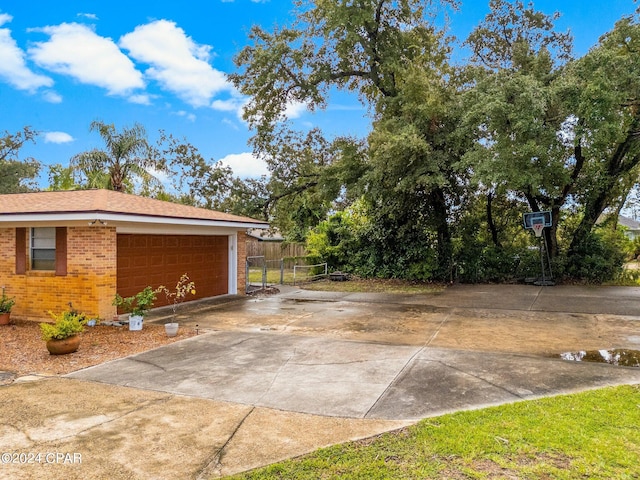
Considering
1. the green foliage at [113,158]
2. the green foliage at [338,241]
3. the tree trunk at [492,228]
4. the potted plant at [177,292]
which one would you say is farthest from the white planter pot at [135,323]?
the tree trunk at [492,228]

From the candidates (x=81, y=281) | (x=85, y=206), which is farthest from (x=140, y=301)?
(x=85, y=206)

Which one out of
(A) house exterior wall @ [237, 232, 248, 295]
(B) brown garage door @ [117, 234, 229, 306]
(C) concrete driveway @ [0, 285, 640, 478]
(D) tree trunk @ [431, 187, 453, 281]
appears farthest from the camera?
(D) tree trunk @ [431, 187, 453, 281]

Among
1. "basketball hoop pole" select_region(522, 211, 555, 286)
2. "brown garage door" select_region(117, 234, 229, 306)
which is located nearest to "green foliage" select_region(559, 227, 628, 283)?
"basketball hoop pole" select_region(522, 211, 555, 286)

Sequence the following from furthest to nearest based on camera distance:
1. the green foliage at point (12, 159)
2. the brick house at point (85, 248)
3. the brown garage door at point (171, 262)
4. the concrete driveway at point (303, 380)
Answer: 1. the green foliage at point (12, 159)
2. the brown garage door at point (171, 262)
3. the brick house at point (85, 248)
4. the concrete driveway at point (303, 380)

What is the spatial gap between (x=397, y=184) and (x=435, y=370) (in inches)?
377

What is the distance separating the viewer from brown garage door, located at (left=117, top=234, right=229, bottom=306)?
34.2ft

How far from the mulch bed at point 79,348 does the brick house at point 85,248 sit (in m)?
0.72

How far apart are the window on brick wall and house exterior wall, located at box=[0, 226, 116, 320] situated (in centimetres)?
18

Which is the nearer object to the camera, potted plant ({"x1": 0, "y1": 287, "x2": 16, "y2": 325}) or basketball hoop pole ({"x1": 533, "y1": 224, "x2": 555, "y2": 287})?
potted plant ({"x1": 0, "y1": 287, "x2": 16, "y2": 325})

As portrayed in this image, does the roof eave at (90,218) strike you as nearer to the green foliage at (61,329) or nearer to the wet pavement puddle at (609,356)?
the green foliage at (61,329)

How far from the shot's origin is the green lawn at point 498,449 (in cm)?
321

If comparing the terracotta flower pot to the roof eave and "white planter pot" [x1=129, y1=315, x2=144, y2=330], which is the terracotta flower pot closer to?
"white planter pot" [x1=129, y1=315, x2=144, y2=330]

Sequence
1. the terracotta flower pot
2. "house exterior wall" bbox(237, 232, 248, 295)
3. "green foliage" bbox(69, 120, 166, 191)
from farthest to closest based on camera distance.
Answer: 1. "green foliage" bbox(69, 120, 166, 191)
2. "house exterior wall" bbox(237, 232, 248, 295)
3. the terracotta flower pot

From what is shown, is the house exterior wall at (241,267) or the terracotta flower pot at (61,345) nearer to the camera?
the terracotta flower pot at (61,345)
